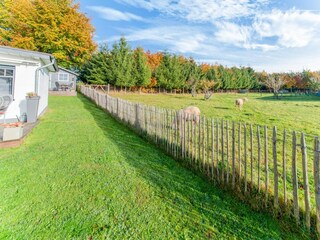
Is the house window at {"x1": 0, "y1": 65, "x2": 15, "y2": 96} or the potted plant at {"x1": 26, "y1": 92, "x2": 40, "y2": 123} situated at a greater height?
the house window at {"x1": 0, "y1": 65, "x2": 15, "y2": 96}

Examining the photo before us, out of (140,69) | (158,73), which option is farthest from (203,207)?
(158,73)

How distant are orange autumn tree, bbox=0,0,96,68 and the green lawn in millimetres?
28219

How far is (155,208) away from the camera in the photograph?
3041 millimetres

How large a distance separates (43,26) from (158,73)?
22940 mm

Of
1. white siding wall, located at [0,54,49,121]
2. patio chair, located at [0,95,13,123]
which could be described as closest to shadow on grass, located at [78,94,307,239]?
patio chair, located at [0,95,13,123]

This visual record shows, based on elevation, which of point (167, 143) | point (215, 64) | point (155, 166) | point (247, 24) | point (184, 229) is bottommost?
point (184, 229)

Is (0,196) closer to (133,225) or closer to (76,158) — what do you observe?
(76,158)

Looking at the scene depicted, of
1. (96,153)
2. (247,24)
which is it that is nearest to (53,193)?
(96,153)

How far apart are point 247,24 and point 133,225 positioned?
17.3 m

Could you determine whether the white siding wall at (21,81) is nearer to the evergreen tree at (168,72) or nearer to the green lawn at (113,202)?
the green lawn at (113,202)

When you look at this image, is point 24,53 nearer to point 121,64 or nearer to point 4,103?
point 4,103

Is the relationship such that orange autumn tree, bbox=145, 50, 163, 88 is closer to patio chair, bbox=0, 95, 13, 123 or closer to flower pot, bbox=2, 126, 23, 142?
patio chair, bbox=0, 95, 13, 123

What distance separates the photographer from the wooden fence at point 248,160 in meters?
2.65

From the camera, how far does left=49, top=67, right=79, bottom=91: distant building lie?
28.4 m
